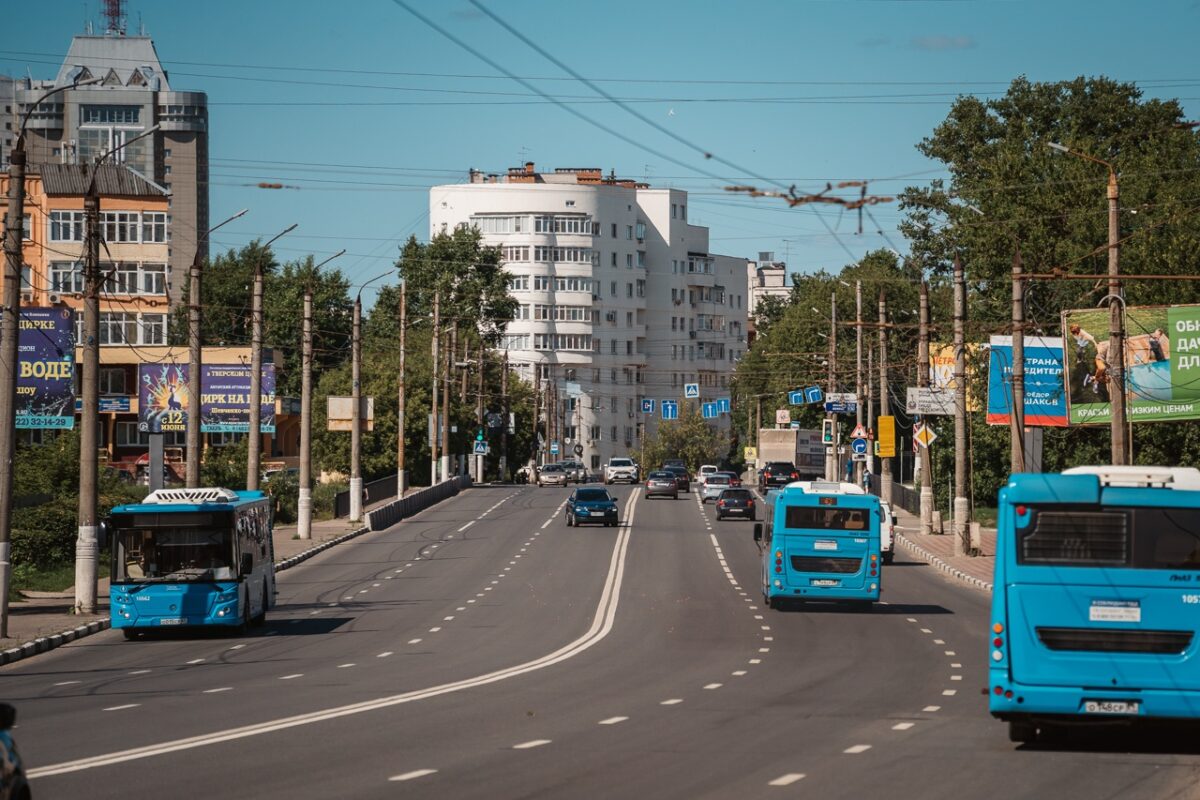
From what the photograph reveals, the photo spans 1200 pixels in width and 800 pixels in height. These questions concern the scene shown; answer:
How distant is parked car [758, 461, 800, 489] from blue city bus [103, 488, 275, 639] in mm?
60104

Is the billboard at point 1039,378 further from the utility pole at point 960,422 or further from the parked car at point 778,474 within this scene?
the parked car at point 778,474

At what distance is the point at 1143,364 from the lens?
45.5 meters

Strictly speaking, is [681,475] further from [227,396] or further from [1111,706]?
[1111,706]

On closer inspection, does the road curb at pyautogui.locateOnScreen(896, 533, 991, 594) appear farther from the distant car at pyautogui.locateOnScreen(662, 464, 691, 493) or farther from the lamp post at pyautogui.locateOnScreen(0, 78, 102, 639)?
the distant car at pyautogui.locateOnScreen(662, 464, 691, 493)

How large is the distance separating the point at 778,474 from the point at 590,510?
30.8 m

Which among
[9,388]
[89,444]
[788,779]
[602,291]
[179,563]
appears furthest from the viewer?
[602,291]

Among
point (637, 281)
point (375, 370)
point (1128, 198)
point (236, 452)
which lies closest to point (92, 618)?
point (236, 452)

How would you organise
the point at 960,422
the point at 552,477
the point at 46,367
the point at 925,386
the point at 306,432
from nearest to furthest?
1. the point at 46,367
2. the point at 960,422
3. the point at 306,432
4. the point at 925,386
5. the point at 552,477

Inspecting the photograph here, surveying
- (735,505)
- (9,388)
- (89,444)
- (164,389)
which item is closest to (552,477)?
(735,505)

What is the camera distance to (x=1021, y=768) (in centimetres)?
1416

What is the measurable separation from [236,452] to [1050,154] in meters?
37.1

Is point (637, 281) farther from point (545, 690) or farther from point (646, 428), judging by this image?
point (545, 690)

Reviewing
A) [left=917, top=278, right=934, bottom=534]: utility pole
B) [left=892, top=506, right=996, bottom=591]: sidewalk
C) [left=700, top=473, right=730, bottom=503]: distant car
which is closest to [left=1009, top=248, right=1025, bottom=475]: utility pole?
[left=892, top=506, right=996, bottom=591]: sidewalk

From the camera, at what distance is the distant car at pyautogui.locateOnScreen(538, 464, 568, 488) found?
96500mm
